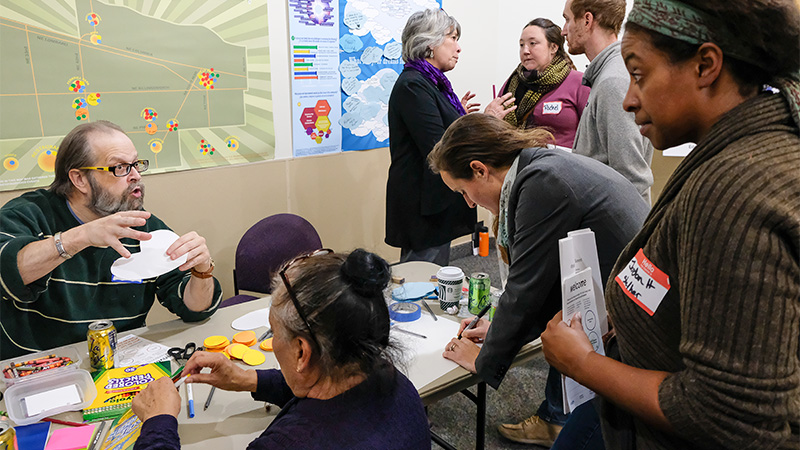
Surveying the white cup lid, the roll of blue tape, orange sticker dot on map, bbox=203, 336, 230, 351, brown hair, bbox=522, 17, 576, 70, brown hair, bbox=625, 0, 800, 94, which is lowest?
orange sticker dot on map, bbox=203, 336, 230, 351

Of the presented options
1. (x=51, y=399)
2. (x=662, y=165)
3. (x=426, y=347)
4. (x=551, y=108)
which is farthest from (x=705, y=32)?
(x=662, y=165)

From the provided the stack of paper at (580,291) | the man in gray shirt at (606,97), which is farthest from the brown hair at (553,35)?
the stack of paper at (580,291)

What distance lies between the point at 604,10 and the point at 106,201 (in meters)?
2.02

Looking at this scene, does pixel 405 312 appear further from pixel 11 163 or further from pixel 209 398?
pixel 11 163

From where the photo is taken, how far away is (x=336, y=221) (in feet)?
12.4

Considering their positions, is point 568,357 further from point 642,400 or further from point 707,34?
point 707,34

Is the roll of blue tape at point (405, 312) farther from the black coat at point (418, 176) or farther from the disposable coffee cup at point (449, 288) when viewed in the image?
the black coat at point (418, 176)

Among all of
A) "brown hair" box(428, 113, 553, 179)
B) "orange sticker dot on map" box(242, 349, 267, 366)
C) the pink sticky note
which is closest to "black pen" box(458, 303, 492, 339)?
"brown hair" box(428, 113, 553, 179)

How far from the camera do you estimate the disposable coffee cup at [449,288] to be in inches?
71.9

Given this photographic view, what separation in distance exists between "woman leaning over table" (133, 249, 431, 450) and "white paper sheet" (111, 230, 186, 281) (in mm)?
532

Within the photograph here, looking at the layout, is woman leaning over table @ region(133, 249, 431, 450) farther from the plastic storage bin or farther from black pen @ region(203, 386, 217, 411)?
the plastic storage bin

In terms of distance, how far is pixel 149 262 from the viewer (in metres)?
1.55

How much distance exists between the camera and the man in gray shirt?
6.82 feet

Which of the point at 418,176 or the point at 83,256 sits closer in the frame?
the point at 83,256
